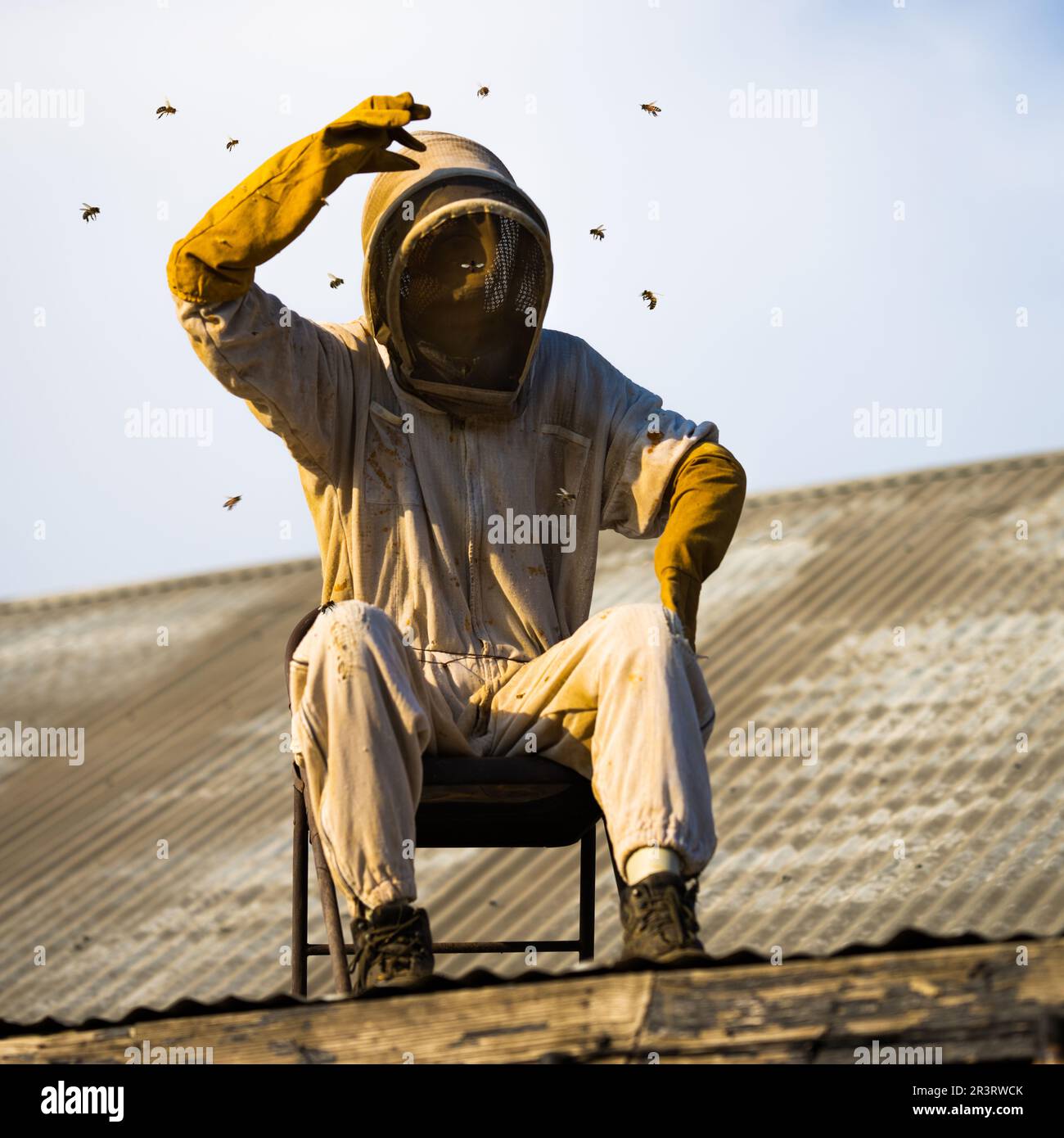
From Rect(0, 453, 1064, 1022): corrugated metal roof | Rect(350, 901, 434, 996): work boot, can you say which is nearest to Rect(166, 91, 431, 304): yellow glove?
Rect(350, 901, 434, 996): work boot

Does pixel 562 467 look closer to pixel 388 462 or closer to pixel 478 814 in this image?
pixel 388 462

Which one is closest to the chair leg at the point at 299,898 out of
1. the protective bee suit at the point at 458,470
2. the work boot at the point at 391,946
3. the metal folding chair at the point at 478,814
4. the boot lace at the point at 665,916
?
the metal folding chair at the point at 478,814

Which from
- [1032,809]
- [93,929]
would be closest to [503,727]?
[1032,809]

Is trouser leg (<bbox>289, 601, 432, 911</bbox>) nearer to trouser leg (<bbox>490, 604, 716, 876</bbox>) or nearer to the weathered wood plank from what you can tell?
trouser leg (<bbox>490, 604, 716, 876</bbox>)

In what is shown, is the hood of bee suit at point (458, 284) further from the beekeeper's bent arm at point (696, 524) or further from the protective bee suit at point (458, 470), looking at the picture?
the beekeeper's bent arm at point (696, 524)

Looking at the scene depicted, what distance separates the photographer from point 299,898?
5.78m

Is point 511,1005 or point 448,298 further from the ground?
point 448,298

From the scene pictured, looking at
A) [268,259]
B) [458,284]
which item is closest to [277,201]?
[268,259]

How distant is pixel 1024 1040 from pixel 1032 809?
8.09 m

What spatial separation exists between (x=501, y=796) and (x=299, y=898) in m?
0.73

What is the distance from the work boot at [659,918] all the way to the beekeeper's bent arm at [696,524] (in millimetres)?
831

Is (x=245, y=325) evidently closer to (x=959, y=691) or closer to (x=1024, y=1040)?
(x=1024, y=1040)

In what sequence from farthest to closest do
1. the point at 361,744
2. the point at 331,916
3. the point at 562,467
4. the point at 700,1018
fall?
1. the point at 562,467
2. the point at 331,916
3. the point at 361,744
4. the point at 700,1018

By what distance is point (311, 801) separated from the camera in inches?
207
